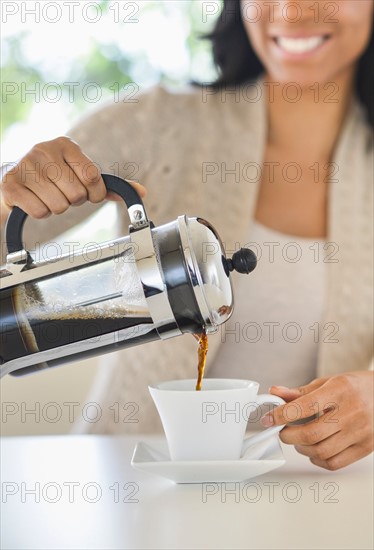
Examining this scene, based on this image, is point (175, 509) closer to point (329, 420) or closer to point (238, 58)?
point (329, 420)

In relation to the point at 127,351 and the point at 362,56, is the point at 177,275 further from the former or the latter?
the point at 362,56

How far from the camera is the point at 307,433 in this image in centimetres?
90

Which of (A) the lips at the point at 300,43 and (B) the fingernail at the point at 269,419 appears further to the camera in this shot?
(A) the lips at the point at 300,43

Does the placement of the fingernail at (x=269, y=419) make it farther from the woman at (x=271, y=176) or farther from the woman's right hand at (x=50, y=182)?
the woman at (x=271, y=176)

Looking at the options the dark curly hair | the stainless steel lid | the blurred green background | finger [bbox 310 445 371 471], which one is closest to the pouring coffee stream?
the stainless steel lid

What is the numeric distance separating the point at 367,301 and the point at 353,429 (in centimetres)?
62

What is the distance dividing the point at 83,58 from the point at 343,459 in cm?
332

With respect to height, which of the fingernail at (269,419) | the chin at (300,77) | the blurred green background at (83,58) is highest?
the blurred green background at (83,58)

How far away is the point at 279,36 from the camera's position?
146cm

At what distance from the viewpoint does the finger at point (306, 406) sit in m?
0.87

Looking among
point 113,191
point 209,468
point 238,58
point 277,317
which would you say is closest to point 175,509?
point 209,468

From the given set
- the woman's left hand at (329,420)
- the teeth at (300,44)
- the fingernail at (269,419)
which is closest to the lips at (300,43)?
the teeth at (300,44)

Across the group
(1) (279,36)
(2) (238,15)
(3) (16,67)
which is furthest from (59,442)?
(3) (16,67)

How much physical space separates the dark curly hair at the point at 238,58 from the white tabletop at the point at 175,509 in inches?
34.0
